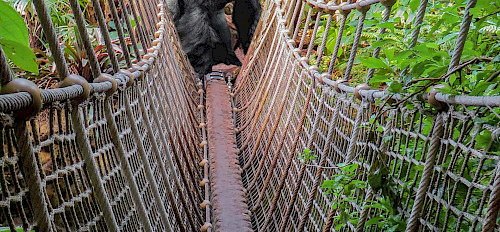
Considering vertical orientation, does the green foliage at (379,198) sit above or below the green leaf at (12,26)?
below

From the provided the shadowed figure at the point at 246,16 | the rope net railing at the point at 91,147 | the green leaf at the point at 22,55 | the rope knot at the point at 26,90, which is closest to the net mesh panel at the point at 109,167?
the rope net railing at the point at 91,147

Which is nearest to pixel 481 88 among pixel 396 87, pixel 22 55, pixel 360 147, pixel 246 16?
pixel 396 87

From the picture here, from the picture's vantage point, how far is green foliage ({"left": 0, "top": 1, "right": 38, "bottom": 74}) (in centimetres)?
70

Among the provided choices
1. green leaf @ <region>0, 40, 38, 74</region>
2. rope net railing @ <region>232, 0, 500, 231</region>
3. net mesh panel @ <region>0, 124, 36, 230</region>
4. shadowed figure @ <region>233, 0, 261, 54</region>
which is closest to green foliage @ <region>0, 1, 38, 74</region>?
green leaf @ <region>0, 40, 38, 74</region>

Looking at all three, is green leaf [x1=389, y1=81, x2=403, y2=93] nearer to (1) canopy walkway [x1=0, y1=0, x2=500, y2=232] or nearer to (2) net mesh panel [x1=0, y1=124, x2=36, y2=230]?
(1) canopy walkway [x1=0, y1=0, x2=500, y2=232]

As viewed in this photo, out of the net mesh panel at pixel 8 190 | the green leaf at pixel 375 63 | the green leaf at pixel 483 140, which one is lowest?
the net mesh panel at pixel 8 190

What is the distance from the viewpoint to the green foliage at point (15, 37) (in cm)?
70

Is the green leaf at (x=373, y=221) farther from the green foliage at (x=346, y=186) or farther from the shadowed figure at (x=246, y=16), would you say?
the shadowed figure at (x=246, y=16)

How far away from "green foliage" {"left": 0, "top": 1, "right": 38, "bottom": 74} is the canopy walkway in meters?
0.08

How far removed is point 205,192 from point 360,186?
1.67 meters

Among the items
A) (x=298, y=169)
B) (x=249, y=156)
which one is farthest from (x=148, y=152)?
(x=249, y=156)

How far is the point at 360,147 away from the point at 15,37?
1201 mm

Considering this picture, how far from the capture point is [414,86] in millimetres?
1238

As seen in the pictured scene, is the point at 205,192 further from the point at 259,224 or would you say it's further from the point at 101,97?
the point at 101,97
